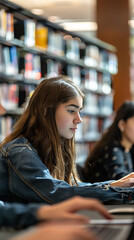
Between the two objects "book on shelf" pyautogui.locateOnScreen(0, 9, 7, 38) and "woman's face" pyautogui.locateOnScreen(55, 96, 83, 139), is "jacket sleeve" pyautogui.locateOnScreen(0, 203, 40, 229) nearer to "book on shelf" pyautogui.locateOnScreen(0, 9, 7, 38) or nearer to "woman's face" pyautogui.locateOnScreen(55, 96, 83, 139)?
"woman's face" pyautogui.locateOnScreen(55, 96, 83, 139)

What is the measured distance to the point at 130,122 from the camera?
284 centimetres

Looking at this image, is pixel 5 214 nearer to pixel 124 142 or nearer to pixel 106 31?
pixel 124 142

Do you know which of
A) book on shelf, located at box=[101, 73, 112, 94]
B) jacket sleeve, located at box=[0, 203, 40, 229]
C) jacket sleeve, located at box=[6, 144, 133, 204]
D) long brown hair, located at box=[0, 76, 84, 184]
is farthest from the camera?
book on shelf, located at box=[101, 73, 112, 94]

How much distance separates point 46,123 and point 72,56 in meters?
3.72

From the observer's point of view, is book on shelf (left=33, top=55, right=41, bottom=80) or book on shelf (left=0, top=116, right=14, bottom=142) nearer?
book on shelf (left=0, top=116, right=14, bottom=142)

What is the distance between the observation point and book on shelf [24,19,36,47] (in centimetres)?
417

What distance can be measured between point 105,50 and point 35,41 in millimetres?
2212

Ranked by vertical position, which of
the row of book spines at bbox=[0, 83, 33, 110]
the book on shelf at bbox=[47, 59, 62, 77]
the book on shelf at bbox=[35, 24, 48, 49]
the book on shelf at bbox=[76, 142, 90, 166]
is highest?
the book on shelf at bbox=[35, 24, 48, 49]

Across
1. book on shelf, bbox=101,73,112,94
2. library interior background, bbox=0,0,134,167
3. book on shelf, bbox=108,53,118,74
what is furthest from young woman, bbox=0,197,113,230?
book on shelf, bbox=108,53,118,74

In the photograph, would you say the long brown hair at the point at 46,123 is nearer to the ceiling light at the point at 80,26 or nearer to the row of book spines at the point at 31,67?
the row of book spines at the point at 31,67

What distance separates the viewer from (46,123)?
65.7 inches

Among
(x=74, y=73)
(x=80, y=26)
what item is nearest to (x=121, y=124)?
(x=74, y=73)

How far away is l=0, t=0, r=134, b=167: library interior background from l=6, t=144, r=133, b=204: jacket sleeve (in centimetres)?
197

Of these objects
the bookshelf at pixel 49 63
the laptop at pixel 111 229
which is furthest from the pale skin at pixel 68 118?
the bookshelf at pixel 49 63
